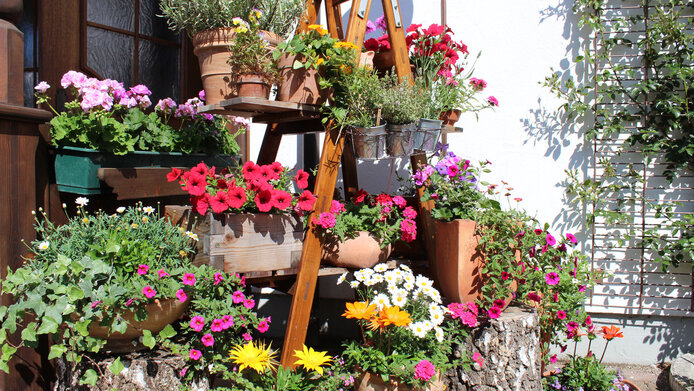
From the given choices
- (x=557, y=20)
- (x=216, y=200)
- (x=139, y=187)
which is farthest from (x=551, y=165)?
(x=139, y=187)

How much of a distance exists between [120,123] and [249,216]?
839 mm

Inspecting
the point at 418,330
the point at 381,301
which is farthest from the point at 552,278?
the point at 381,301

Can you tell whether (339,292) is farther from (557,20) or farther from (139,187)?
(557,20)

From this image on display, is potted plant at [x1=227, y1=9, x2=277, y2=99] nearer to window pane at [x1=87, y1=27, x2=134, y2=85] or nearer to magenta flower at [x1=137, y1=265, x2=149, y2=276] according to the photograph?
magenta flower at [x1=137, y1=265, x2=149, y2=276]

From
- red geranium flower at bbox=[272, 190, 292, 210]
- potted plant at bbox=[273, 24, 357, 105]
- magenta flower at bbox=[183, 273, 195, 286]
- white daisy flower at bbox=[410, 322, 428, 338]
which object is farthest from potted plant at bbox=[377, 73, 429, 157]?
magenta flower at bbox=[183, 273, 195, 286]

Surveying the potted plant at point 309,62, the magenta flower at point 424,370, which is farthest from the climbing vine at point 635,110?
the magenta flower at point 424,370

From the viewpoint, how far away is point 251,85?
89.2 inches

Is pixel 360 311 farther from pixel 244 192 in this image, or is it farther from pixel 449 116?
pixel 449 116

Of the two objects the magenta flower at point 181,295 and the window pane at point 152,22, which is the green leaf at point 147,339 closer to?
the magenta flower at point 181,295

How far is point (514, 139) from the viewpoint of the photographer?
3348 millimetres

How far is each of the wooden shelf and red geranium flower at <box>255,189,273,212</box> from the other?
0.37 metres

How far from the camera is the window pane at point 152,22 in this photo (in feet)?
10.8

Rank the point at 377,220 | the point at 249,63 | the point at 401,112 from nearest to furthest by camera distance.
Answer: the point at 249,63
the point at 401,112
the point at 377,220

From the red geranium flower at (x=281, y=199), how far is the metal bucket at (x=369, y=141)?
409mm
